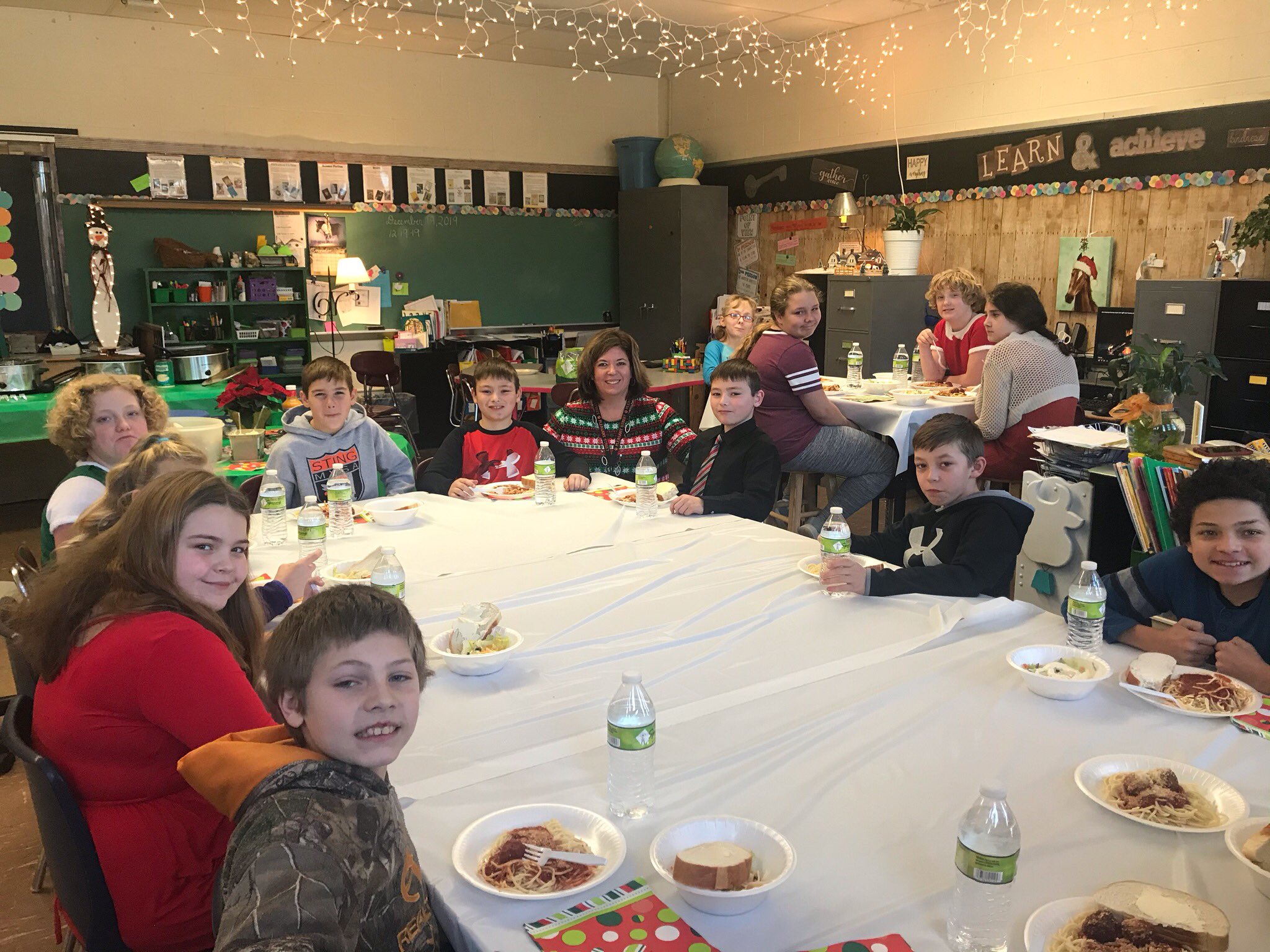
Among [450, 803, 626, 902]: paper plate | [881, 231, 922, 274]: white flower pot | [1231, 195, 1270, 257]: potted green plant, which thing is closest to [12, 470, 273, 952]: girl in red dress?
[450, 803, 626, 902]: paper plate

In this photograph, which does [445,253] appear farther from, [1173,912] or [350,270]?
[1173,912]

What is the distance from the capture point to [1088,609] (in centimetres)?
205

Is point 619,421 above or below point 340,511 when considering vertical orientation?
above

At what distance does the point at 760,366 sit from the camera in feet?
15.8

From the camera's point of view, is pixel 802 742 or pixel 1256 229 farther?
pixel 1256 229

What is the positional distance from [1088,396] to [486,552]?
4.84 m

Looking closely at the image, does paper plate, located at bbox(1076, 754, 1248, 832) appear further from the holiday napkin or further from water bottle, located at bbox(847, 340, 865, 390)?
water bottle, located at bbox(847, 340, 865, 390)

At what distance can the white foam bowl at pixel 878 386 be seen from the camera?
18.8ft

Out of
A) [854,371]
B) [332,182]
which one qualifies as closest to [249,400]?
[854,371]

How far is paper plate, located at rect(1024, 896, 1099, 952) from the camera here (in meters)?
1.18

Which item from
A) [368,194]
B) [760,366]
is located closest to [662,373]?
[760,366]

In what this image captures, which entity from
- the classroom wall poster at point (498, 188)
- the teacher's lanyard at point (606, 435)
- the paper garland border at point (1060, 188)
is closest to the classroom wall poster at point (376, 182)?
the classroom wall poster at point (498, 188)

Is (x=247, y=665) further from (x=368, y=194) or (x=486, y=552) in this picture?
(x=368, y=194)

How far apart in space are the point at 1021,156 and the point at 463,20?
428 centimetres
